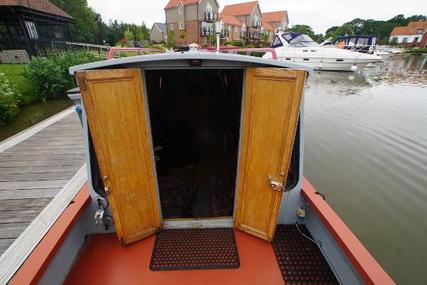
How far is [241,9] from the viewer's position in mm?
53875

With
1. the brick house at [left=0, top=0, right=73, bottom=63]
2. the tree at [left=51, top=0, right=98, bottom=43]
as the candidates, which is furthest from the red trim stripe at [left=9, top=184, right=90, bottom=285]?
the tree at [left=51, top=0, right=98, bottom=43]

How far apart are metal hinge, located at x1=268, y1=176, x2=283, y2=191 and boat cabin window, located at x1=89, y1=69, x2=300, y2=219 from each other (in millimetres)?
458

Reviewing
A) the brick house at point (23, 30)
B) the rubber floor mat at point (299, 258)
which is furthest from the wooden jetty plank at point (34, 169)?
the brick house at point (23, 30)

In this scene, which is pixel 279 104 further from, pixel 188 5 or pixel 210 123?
pixel 188 5

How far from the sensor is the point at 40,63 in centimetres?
1041

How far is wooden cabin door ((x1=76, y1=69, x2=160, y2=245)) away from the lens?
8.25 feet

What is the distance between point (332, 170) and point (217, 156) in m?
3.74

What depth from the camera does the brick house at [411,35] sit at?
70312 mm

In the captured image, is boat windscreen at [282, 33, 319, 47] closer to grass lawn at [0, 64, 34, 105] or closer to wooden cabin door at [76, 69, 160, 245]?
grass lawn at [0, 64, 34, 105]

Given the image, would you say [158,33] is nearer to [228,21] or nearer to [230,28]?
[228,21]

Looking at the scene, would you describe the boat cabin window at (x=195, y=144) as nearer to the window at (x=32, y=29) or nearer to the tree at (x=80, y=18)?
the window at (x=32, y=29)

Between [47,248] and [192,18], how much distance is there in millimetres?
44692

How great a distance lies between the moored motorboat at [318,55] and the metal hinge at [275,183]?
2032cm

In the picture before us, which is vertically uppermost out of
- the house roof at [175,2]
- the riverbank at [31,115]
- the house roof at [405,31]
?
the house roof at [175,2]
